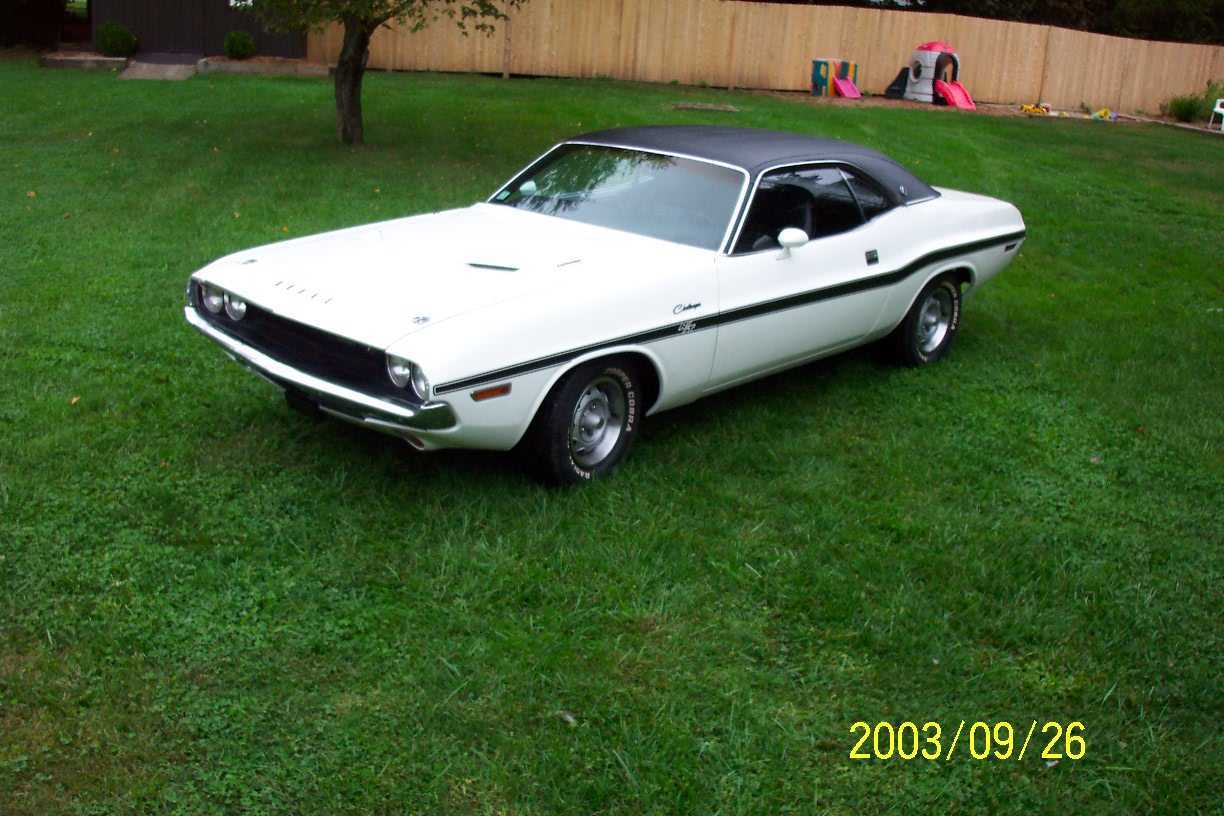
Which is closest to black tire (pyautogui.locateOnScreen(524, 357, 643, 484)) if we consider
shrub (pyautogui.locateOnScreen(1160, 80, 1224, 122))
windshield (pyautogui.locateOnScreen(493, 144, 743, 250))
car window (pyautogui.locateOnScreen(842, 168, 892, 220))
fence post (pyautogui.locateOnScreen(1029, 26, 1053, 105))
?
windshield (pyautogui.locateOnScreen(493, 144, 743, 250))

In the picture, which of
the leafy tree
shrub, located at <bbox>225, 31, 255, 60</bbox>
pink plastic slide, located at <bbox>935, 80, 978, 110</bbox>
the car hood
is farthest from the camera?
pink plastic slide, located at <bbox>935, 80, 978, 110</bbox>

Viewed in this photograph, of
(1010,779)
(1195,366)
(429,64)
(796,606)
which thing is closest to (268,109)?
(429,64)

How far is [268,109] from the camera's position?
15.7 meters

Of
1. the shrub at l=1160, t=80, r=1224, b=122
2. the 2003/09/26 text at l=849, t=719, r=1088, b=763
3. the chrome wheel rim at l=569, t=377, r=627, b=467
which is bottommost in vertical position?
the 2003/09/26 text at l=849, t=719, r=1088, b=763

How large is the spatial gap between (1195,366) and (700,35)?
1716 centimetres

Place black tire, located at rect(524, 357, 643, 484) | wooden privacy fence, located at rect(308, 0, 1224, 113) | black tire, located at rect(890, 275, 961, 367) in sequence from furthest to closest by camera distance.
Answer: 1. wooden privacy fence, located at rect(308, 0, 1224, 113)
2. black tire, located at rect(890, 275, 961, 367)
3. black tire, located at rect(524, 357, 643, 484)

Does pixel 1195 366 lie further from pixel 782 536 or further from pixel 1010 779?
pixel 1010 779

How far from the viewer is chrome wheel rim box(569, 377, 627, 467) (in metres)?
5.25

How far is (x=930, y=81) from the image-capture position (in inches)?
930

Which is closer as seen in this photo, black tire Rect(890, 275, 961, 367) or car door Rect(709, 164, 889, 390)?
car door Rect(709, 164, 889, 390)

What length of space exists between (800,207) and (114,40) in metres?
17.8

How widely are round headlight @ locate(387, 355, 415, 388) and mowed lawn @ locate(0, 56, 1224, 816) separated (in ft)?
1.97

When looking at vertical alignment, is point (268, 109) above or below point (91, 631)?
above

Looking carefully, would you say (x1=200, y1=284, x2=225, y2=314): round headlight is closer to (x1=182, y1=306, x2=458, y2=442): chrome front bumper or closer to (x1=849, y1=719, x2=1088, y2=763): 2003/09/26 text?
(x1=182, y1=306, x2=458, y2=442): chrome front bumper
